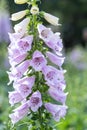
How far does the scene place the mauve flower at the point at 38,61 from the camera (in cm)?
397

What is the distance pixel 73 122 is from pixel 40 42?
8.57ft

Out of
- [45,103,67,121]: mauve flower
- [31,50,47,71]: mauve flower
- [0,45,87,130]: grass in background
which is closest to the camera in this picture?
[31,50,47,71]: mauve flower

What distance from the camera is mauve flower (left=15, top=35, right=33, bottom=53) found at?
397 cm

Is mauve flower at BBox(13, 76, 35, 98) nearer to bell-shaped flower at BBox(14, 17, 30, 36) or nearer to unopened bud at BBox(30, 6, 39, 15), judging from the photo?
bell-shaped flower at BBox(14, 17, 30, 36)

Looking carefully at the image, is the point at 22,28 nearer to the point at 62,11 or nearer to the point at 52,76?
the point at 52,76

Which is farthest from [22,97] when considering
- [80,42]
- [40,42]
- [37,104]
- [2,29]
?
[80,42]

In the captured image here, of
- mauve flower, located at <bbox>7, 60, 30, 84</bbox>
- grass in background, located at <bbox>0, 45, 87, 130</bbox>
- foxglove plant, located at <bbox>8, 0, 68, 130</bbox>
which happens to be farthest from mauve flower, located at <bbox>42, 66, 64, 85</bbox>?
grass in background, located at <bbox>0, 45, 87, 130</bbox>

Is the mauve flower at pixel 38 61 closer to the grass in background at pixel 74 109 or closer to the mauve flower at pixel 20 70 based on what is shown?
the mauve flower at pixel 20 70

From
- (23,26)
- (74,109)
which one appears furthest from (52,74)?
(74,109)

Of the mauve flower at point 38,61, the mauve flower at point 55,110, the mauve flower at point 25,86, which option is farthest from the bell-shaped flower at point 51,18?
the mauve flower at point 55,110

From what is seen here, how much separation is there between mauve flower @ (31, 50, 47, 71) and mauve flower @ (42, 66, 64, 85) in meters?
0.03

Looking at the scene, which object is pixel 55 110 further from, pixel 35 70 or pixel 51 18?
pixel 51 18

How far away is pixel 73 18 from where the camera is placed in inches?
1107

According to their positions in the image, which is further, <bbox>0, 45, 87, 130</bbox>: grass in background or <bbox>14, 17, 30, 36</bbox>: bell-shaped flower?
<bbox>0, 45, 87, 130</bbox>: grass in background
